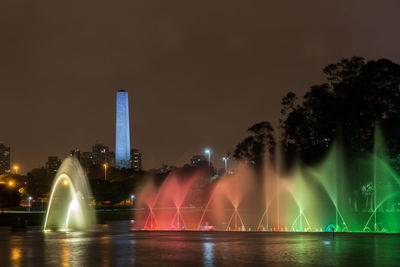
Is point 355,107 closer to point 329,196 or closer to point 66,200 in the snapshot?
point 329,196

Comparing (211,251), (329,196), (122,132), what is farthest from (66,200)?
(122,132)

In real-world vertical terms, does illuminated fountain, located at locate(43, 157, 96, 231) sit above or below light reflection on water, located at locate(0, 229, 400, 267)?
above

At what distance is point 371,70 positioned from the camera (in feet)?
166

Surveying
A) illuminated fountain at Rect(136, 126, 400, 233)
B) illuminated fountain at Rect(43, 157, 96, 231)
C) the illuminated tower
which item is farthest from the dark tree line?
the illuminated tower

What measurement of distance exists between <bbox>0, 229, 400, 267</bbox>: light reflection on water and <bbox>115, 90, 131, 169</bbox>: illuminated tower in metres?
153

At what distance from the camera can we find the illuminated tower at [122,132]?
586 feet

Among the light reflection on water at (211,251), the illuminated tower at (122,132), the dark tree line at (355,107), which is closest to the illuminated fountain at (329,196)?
the dark tree line at (355,107)

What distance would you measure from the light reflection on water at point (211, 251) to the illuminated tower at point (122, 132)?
153 metres

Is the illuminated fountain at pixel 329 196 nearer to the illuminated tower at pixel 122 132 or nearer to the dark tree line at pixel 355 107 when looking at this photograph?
the dark tree line at pixel 355 107

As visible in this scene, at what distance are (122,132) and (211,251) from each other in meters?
160

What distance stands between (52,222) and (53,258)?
25.5 meters

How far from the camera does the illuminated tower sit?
178500 mm

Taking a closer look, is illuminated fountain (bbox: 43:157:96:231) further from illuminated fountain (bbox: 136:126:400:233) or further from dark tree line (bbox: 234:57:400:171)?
dark tree line (bbox: 234:57:400:171)

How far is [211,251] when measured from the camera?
21.0 meters
